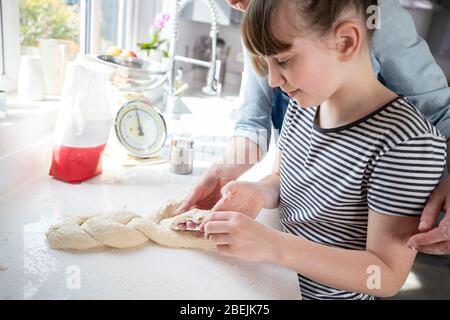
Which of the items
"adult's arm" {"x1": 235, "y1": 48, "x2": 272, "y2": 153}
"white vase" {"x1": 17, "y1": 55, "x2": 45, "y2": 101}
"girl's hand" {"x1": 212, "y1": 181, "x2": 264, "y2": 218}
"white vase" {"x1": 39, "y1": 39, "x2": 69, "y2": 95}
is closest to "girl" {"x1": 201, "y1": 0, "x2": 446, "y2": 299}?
"girl's hand" {"x1": 212, "y1": 181, "x2": 264, "y2": 218}

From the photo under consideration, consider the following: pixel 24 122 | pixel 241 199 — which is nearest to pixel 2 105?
pixel 24 122

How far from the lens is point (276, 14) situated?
659 mm

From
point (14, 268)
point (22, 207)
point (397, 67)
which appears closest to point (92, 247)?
point (14, 268)

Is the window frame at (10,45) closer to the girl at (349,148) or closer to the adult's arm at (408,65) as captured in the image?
the girl at (349,148)

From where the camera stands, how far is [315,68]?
68 cm

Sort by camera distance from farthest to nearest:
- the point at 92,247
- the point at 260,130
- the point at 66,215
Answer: the point at 260,130 → the point at 66,215 → the point at 92,247

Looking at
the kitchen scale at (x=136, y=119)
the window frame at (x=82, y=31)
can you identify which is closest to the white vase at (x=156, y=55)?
the window frame at (x=82, y=31)

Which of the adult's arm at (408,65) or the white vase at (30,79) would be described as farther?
the white vase at (30,79)

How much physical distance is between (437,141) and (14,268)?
0.74m

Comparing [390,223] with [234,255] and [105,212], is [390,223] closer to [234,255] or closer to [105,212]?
[234,255]

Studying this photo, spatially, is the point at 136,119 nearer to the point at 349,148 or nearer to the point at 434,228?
the point at 349,148

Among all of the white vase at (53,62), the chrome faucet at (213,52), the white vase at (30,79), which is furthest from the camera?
the chrome faucet at (213,52)

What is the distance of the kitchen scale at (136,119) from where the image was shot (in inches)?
46.0

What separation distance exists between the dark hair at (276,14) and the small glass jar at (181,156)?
496 mm
